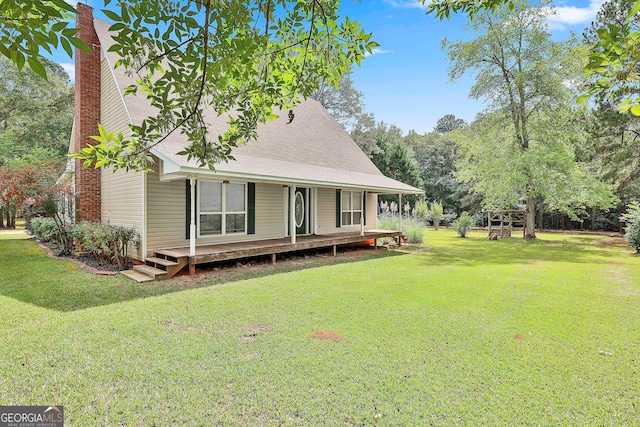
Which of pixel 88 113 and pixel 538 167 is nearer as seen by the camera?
pixel 88 113

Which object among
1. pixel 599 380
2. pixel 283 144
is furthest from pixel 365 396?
pixel 283 144

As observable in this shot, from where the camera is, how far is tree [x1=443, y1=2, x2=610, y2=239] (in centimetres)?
1620

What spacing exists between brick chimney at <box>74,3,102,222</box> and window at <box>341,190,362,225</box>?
8836 mm

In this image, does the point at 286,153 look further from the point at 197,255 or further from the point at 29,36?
the point at 29,36

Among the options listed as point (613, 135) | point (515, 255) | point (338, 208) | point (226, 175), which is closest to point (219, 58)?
point (226, 175)

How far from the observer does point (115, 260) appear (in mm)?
8352

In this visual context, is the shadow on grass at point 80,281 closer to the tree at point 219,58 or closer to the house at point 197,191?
the house at point 197,191

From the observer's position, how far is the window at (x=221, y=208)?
29.6 feet

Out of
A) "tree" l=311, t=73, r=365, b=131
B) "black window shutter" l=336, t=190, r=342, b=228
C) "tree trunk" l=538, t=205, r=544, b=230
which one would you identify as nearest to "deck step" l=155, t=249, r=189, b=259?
"black window shutter" l=336, t=190, r=342, b=228

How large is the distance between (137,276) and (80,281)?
1031mm

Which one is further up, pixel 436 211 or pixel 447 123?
pixel 447 123

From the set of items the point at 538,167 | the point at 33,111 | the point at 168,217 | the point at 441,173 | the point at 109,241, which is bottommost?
the point at 109,241

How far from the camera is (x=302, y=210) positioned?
12.1 meters

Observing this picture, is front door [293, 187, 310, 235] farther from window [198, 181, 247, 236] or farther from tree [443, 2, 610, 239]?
tree [443, 2, 610, 239]
